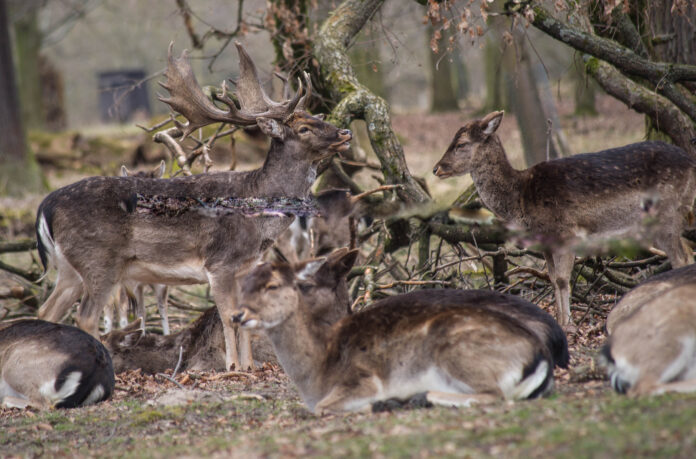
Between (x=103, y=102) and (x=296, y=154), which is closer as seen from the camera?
(x=296, y=154)

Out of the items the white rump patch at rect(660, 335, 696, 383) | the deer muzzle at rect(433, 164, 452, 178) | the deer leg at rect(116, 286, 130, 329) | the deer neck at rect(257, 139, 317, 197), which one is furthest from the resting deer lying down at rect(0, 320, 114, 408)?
the white rump patch at rect(660, 335, 696, 383)

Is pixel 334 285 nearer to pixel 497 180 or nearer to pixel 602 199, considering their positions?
pixel 497 180

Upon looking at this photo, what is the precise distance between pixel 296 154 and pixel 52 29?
25964 mm

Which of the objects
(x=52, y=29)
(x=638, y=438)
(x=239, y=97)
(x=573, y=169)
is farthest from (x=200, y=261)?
(x=52, y=29)

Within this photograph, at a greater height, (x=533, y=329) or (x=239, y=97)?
(x=239, y=97)

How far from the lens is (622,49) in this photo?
7.68m

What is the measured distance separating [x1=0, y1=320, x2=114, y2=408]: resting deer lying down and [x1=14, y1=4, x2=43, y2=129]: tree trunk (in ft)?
80.3

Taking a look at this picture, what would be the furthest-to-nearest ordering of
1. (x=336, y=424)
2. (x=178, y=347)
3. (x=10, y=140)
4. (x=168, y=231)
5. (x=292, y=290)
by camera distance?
(x=10, y=140) → (x=178, y=347) → (x=168, y=231) → (x=292, y=290) → (x=336, y=424)

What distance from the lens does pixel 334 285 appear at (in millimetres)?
6016

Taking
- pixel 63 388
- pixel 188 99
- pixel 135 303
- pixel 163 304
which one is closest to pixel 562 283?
pixel 188 99

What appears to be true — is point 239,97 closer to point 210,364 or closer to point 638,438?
point 210,364

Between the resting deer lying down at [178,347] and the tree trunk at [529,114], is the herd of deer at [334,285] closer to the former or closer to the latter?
the resting deer lying down at [178,347]

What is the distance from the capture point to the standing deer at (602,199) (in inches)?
278

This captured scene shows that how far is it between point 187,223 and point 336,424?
12.4ft
